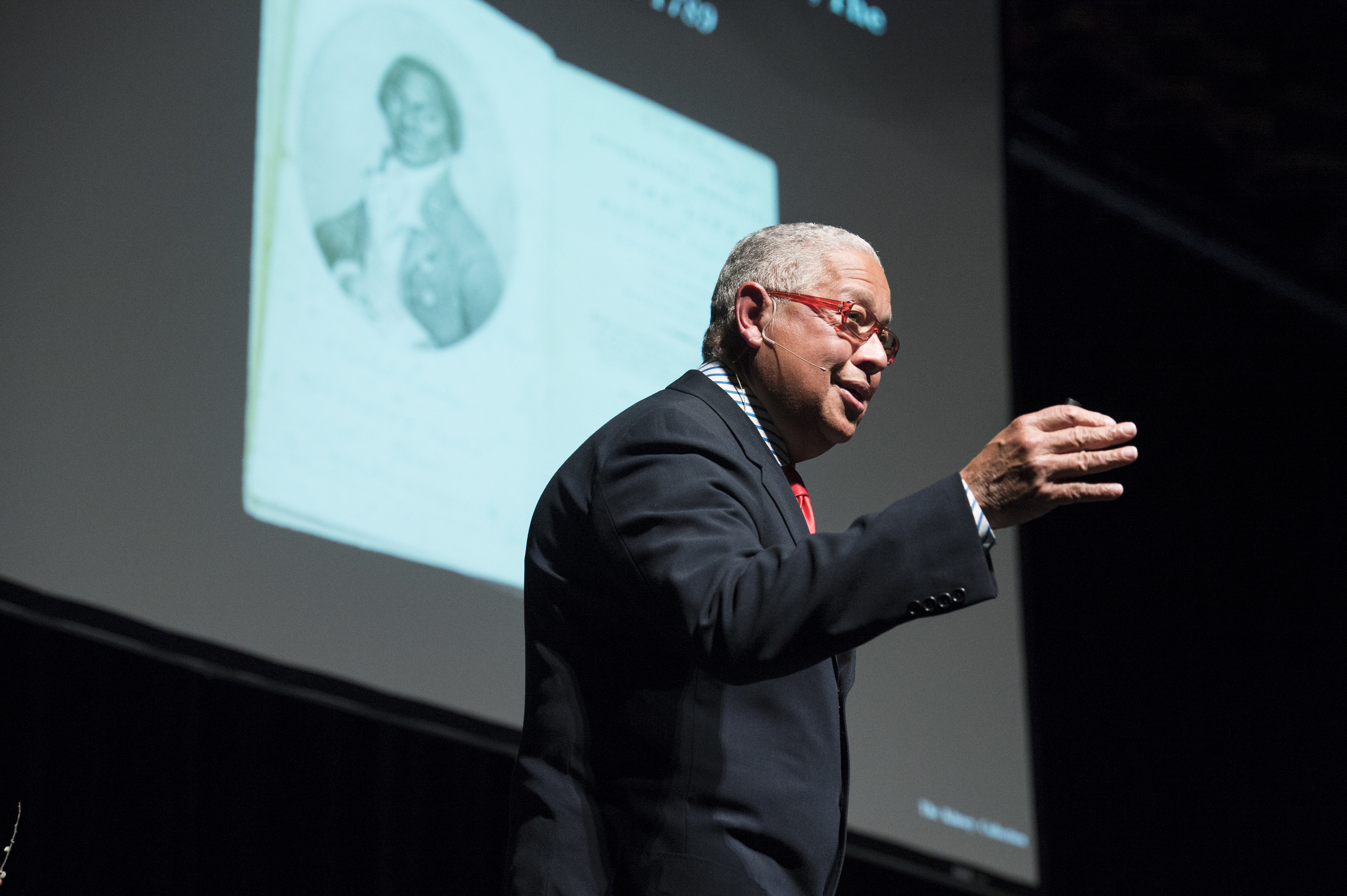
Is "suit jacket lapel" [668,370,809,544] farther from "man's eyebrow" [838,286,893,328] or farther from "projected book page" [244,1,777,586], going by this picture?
"projected book page" [244,1,777,586]

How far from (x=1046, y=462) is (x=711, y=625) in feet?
1.11

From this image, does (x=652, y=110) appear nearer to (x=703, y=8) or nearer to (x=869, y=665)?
(x=703, y=8)

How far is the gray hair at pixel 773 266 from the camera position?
1.75 m

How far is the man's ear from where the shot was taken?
1.74 m

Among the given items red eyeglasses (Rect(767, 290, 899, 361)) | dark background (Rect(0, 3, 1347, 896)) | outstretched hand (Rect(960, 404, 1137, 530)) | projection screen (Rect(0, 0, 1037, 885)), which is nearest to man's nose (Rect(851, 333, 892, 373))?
red eyeglasses (Rect(767, 290, 899, 361))

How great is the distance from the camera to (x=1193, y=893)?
16.6 feet

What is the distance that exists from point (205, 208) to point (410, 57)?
559mm

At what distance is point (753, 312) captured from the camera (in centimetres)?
176

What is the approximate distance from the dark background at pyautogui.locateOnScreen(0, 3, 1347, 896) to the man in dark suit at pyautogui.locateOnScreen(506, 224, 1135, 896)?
2.73m

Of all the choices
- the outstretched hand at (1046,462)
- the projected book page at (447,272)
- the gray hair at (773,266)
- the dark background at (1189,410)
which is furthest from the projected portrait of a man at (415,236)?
the dark background at (1189,410)

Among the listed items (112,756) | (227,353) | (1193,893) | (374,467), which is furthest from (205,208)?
(1193,893)

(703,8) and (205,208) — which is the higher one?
(703,8)

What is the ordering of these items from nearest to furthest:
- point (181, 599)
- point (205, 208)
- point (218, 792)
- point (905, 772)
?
1. point (181, 599)
2. point (205, 208)
3. point (218, 792)
4. point (905, 772)

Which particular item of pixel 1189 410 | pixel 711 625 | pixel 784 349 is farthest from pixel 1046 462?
pixel 1189 410
